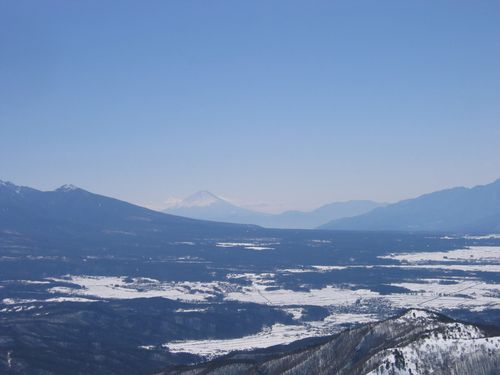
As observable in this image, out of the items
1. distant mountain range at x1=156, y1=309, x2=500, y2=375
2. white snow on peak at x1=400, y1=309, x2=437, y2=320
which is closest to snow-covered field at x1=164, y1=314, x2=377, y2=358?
distant mountain range at x1=156, y1=309, x2=500, y2=375

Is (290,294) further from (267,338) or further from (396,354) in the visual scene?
(396,354)

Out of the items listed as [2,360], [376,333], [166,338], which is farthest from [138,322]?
[376,333]

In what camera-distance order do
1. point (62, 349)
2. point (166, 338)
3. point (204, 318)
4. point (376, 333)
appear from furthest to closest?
point (204, 318) < point (166, 338) < point (62, 349) < point (376, 333)

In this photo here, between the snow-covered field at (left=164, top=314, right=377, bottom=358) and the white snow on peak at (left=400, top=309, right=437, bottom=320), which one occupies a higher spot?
the white snow on peak at (left=400, top=309, right=437, bottom=320)

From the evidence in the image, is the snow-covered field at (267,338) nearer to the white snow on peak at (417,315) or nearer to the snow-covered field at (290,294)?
the snow-covered field at (290,294)

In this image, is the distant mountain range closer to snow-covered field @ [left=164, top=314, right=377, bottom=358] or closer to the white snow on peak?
the white snow on peak

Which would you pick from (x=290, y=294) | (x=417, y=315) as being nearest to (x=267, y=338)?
(x=417, y=315)

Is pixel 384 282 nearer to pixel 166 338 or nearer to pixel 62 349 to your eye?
pixel 166 338

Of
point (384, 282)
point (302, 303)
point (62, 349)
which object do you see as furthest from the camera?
point (384, 282)
